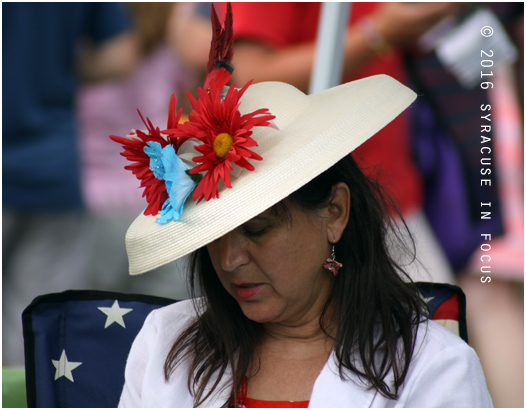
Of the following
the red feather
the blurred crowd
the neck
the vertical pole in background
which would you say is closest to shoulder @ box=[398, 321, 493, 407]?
the neck

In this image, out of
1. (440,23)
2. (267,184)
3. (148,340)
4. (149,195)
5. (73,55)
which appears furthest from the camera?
(73,55)

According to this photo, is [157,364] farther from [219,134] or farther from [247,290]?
[219,134]

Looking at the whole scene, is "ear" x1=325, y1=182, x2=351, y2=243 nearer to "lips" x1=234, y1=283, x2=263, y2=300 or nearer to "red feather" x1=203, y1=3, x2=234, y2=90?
"lips" x1=234, y1=283, x2=263, y2=300

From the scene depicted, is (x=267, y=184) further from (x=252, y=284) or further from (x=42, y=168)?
(x=42, y=168)

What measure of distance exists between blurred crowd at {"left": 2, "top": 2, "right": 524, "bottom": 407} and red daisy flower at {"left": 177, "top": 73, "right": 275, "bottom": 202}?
1.33 meters

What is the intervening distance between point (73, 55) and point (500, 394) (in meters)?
2.42

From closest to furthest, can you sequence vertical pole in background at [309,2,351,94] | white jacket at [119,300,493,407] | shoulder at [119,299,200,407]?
1. white jacket at [119,300,493,407]
2. shoulder at [119,299,200,407]
3. vertical pole in background at [309,2,351,94]

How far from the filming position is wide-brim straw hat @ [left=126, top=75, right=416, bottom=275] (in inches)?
57.4

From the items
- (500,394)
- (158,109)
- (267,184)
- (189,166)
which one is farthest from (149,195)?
(500,394)

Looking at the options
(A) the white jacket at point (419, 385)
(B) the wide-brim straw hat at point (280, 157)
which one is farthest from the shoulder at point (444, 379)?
(B) the wide-brim straw hat at point (280, 157)

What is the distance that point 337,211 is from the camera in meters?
1.69

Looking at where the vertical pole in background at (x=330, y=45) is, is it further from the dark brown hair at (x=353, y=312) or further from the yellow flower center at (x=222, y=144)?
the yellow flower center at (x=222, y=144)

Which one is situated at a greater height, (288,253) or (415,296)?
(288,253)

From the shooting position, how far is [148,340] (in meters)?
1.95
